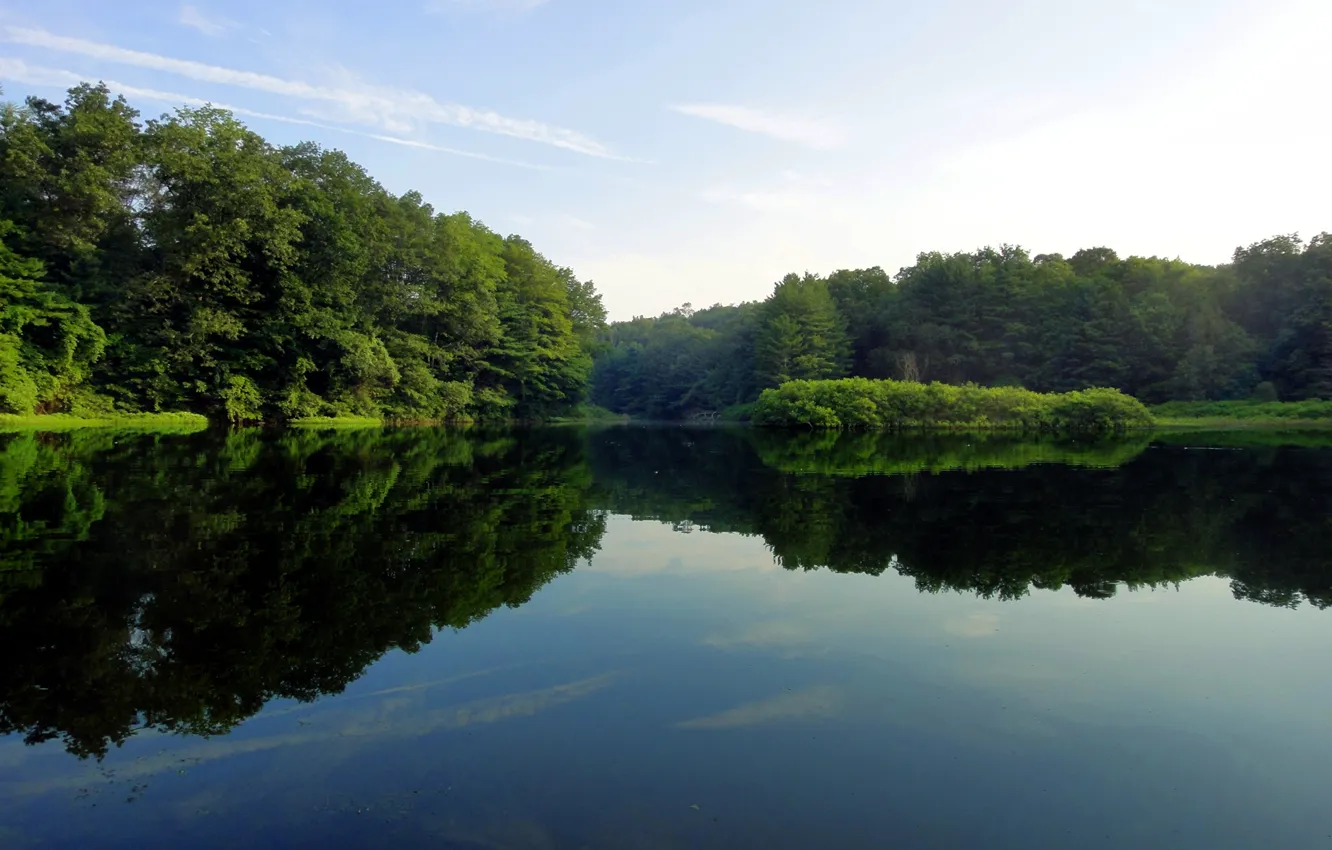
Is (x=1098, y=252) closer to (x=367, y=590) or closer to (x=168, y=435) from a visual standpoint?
(x=168, y=435)

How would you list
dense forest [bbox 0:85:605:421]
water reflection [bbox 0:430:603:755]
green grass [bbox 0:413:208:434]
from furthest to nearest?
1. dense forest [bbox 0:85:605:421]
2. green grass [bbox 0:413:208:434]
3. water reflection [bbox 0:430:603:755]

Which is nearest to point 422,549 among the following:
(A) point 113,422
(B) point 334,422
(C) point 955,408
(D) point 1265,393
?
(A) point 113,422

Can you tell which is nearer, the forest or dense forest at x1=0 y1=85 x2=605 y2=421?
dense forest at x1=0 y1=85 x2=605 y2=421

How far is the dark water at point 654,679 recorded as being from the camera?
11.1ft

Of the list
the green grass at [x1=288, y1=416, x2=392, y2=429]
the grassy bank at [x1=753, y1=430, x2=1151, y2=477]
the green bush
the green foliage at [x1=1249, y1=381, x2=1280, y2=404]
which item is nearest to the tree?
the green bush

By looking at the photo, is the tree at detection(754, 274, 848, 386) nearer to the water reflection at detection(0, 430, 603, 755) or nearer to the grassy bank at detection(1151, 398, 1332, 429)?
the grassy bank at detection(1151, 398, 1332, 429)

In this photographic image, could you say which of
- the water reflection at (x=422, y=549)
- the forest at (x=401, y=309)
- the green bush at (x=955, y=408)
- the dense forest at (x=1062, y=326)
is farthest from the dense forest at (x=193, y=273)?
the dense forest at (x=1062, y=326)

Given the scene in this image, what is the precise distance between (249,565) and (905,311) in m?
61.6

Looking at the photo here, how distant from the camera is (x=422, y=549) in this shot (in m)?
8.52

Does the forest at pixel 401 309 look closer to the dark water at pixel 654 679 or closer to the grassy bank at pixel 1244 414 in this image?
the grassy bank at pixel 1244 414

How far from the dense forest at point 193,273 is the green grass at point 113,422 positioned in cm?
66

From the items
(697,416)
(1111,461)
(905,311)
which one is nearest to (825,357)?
(905,311)

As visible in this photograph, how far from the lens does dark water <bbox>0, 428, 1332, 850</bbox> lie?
3.37 meters

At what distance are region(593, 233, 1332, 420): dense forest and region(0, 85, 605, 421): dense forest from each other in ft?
97.7
